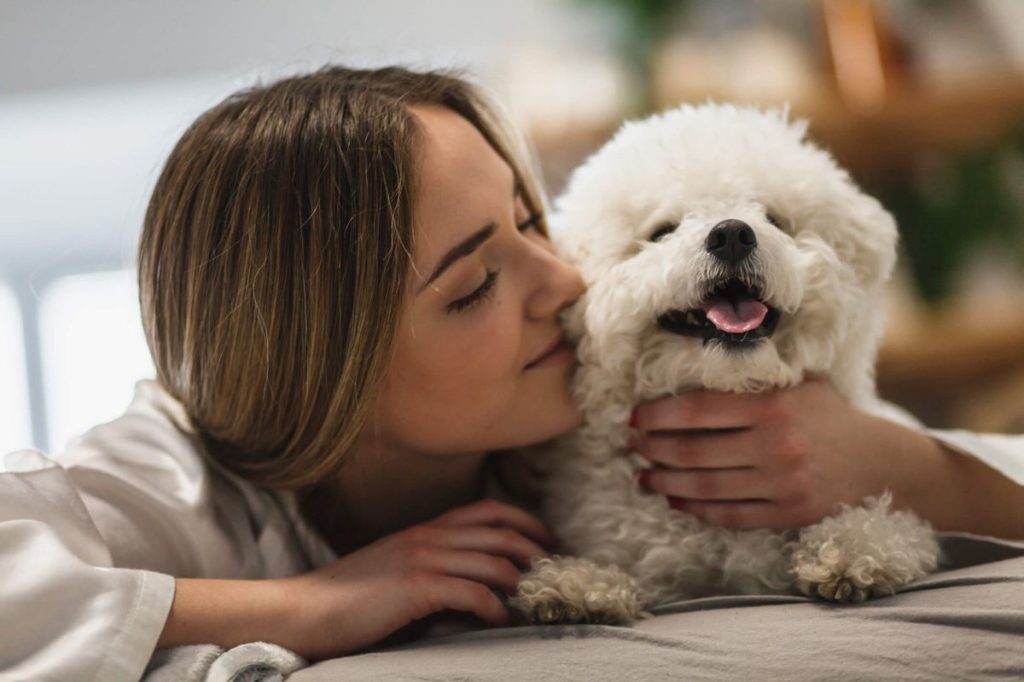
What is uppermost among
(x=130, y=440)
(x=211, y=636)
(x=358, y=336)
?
(x=358, y=336)

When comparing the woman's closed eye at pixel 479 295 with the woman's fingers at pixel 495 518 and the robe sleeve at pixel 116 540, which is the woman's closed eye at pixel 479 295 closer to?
the woman's fingers at pixel 495 518

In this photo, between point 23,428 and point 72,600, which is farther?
point 23,428

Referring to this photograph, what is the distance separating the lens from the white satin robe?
2.87 feet

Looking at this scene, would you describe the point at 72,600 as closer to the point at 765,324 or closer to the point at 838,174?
the point at 765,324

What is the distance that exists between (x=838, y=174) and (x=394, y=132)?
1.63 feet

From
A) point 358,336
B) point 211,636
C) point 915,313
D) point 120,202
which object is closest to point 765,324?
point 358,336

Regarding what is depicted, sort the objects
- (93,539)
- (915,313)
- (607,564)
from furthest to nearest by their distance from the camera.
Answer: (915,313) < (607,564) < (93,539)

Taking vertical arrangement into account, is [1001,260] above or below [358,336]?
above

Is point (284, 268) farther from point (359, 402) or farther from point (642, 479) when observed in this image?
point (642, 479)

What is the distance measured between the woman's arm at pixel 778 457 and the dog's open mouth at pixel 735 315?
0.26 feet

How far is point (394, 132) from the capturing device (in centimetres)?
112

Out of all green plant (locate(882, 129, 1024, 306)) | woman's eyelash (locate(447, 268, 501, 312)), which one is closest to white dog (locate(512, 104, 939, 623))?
woman's eyelash (locate(447, 268, 501, 312))

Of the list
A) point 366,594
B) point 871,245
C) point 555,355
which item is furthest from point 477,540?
point 871,245

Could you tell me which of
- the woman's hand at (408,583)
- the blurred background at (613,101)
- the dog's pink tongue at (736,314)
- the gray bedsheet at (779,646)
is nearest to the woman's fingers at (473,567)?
the woman's hand at (408,583)
